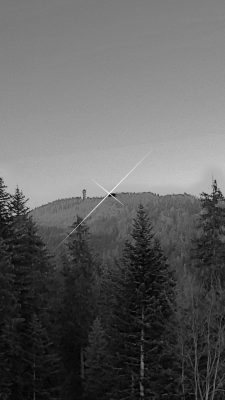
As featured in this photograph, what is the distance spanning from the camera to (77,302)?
43406 millimetres


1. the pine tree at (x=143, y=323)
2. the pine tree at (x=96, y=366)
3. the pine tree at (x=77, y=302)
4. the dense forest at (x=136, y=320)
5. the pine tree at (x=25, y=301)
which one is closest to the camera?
the dense forest at (x=136, y=320)

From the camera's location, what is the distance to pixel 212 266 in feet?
97.7

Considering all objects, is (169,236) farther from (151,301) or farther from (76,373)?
(151,301)

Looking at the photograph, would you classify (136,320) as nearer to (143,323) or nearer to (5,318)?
(143,323)

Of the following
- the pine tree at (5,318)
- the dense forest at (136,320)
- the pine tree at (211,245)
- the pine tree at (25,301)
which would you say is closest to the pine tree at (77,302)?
the dense forest at (136,320)

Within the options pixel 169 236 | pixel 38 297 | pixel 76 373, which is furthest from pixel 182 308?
pixel 169 236

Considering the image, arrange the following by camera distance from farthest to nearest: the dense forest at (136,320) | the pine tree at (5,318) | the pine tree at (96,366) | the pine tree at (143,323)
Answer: the pine tree at (96,366)
the pine tree at (143,323)
the pine tree at (5,318)
the dense forest at (136,320)

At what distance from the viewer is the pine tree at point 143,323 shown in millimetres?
24703

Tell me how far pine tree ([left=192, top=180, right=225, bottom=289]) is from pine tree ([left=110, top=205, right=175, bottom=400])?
4685 millimetres

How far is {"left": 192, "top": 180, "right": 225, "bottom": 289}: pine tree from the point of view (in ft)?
98.5

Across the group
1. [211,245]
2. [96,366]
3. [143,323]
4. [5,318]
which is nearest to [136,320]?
[143,323]

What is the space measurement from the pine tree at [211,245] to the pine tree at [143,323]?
4.69m

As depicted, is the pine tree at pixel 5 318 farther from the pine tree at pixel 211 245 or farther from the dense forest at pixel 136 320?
the pine tree at pixel 211 245

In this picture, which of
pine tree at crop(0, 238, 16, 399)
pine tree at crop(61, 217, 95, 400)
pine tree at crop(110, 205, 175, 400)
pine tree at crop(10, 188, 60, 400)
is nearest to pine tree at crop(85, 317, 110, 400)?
pine tree at crop(61, 217, 95, 400)
